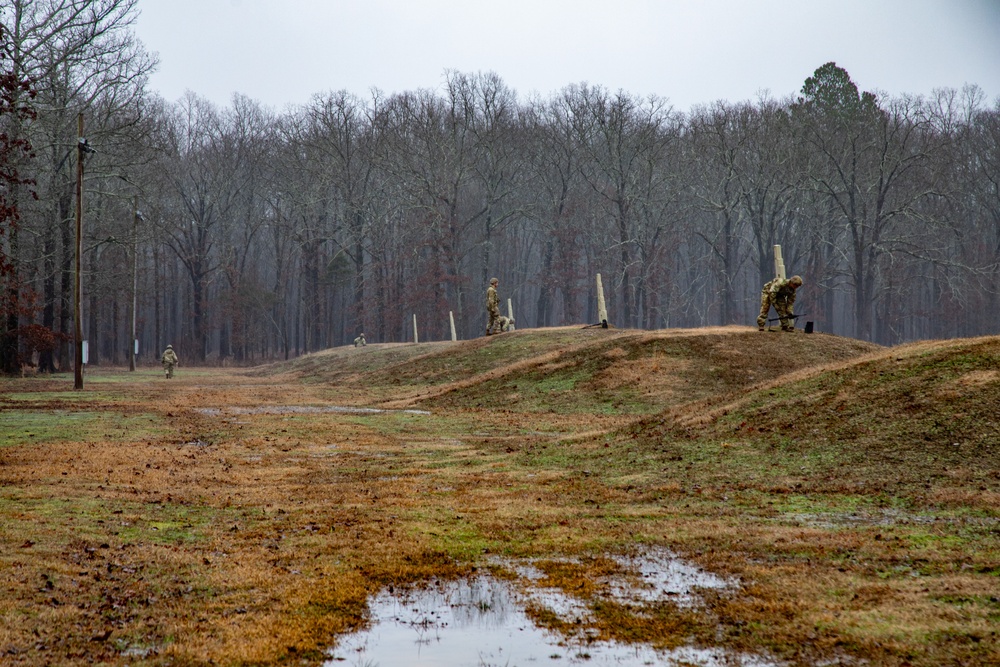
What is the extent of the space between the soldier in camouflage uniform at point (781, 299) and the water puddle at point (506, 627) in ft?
66.0

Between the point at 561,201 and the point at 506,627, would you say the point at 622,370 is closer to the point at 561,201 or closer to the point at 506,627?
the point at 506,627

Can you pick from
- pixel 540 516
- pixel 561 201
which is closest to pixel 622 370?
pixel 540 516

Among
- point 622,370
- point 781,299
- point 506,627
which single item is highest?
point 781,299

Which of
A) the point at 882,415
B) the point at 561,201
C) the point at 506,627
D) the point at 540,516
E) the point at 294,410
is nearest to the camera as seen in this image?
the point at 506,627

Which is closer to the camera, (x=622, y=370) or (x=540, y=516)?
(x=540, y=516)

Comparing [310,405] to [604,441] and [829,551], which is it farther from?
[829,551]

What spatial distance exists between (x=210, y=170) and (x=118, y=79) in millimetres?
27479

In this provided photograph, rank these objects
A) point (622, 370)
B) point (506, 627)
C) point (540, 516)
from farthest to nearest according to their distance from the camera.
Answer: point (622, 370)
point (540, 516)
point (506, 627)

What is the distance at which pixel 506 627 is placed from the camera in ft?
19.2

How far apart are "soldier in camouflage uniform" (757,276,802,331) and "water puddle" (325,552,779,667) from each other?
20.1 meters

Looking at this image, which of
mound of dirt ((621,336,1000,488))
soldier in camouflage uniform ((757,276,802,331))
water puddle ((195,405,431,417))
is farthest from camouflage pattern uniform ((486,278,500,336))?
mound of dirt ((621,336,1000,488))

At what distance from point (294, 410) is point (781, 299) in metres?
14.4

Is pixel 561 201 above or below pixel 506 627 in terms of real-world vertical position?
above

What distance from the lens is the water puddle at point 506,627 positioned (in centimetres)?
522
